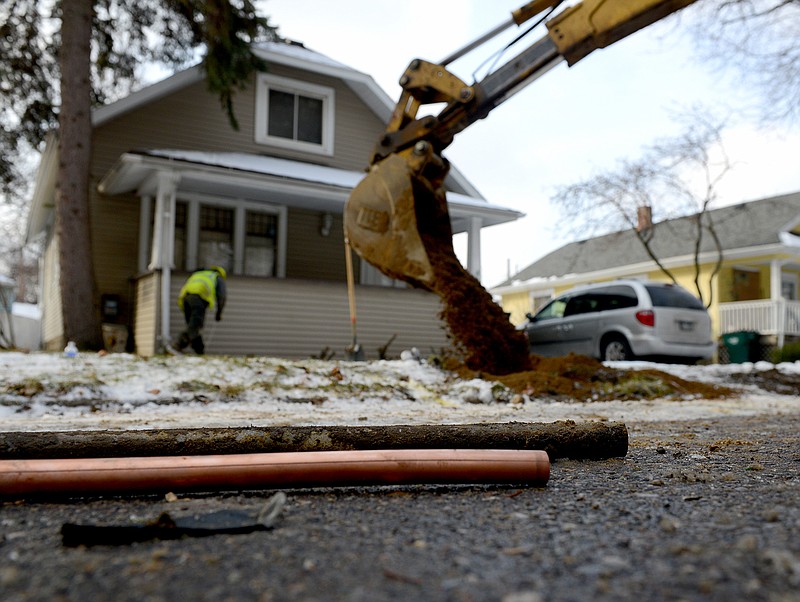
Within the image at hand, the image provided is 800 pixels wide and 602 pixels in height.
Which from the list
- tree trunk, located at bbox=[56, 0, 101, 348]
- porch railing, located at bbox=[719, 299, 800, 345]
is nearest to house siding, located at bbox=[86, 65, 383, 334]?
tree trunk, located at bbox=[56, 0, 101, 348]

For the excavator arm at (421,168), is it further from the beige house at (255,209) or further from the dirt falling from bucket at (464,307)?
the beige house at (255,209)

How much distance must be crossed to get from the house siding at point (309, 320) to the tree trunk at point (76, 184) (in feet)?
4.15

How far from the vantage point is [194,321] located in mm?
10453

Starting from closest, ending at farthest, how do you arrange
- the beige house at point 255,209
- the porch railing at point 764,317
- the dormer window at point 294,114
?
the beige house at point 255,209 < the dormer window at point 294,114 < the porch railing at point 764,317

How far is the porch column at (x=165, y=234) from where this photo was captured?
1097 cm

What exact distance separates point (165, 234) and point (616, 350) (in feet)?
28.2

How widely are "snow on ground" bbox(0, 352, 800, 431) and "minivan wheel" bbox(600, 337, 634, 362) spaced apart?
326 centimetres

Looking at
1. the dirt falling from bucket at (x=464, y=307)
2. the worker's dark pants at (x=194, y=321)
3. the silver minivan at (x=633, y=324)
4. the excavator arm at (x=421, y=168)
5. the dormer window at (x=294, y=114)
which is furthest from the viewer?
the dormer window at (x=294, y=114)

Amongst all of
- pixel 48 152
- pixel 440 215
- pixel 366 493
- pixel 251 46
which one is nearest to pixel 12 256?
pixel 48 152

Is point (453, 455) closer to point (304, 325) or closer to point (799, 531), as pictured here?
point (799, 531)

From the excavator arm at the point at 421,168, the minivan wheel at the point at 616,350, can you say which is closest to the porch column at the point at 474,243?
the minivan wheel at the point at 616,350

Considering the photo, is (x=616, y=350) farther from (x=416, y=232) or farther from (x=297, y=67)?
(x=297, y=67)

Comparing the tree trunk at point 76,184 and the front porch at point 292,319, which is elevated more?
the tree trunk at point 76,184

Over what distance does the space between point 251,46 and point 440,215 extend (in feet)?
24.4
